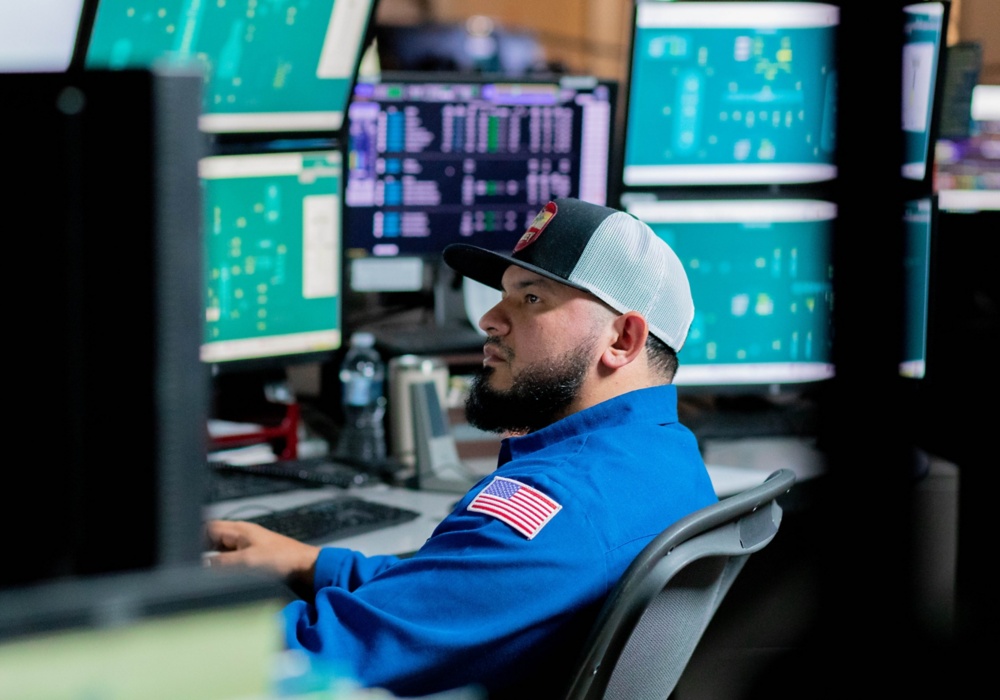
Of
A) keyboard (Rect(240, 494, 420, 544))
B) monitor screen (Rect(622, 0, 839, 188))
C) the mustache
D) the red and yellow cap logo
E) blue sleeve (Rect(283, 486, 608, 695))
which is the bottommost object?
keyboard (Rect(240, 494, 420, 544))

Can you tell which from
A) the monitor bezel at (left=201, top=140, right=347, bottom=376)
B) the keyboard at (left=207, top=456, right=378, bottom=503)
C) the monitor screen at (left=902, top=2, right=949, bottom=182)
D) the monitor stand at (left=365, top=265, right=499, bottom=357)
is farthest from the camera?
the monitor stand at (left=365, top=265, right=499, bottom=357)

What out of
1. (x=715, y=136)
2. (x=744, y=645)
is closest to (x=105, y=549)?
(x=744, y=645)

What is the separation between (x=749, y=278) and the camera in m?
2.36

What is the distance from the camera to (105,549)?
51 cm

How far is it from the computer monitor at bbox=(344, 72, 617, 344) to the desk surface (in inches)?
21.1

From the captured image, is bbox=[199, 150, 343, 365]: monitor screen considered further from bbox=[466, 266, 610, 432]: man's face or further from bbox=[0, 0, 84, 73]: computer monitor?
bbox=[466, 266, 610, 432]: man's face

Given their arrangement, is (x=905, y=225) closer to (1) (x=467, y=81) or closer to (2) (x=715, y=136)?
(2) (x=715, y=136)

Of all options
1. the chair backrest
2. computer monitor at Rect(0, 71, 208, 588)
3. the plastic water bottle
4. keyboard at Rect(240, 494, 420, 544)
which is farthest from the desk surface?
computer monitor at Rect(0, 71, 208, 588)

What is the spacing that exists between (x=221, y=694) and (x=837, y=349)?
2.08 m

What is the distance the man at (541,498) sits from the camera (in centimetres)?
116

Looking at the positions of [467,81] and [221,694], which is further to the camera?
[467,81]

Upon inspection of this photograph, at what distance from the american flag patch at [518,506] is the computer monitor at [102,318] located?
2.25 ft

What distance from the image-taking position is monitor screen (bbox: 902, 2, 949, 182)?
2293mm

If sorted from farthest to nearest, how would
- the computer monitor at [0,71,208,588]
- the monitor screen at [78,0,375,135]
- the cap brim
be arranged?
the monitor screen at [78,0,375,135], the cap brim, the computer monitor at [0,71,208,588]
